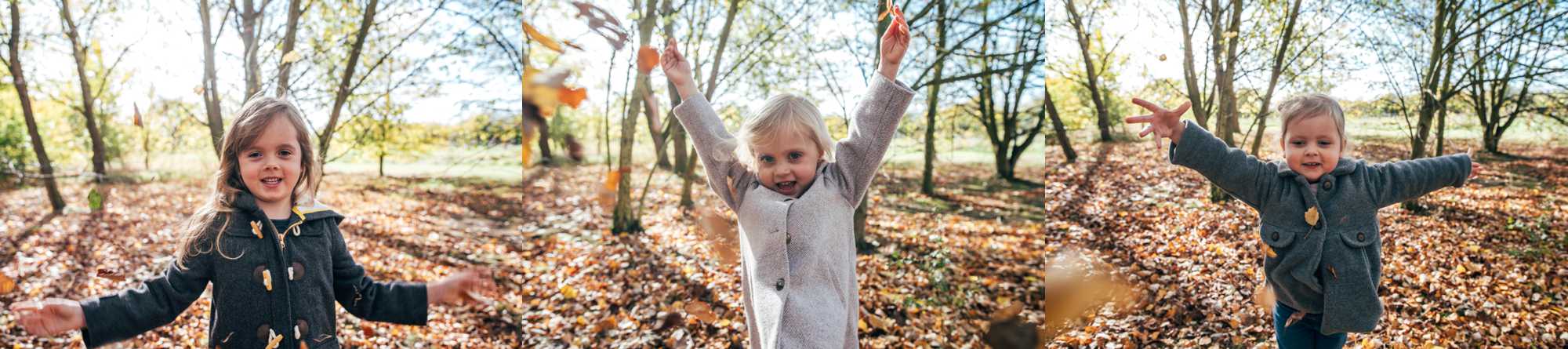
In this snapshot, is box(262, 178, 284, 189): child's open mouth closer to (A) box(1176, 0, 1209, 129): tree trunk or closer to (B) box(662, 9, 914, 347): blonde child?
(B) box(662, 9, 914, 347): blonde child

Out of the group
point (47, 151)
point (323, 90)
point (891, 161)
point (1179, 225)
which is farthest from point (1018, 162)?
point (47, 151)

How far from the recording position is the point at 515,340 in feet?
12.9

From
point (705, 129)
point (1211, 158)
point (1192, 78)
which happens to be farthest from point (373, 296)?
point (1192, 78)

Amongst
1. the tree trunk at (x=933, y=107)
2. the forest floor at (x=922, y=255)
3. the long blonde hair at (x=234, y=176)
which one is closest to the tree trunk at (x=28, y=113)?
the forest floor at (x=922, y=255)

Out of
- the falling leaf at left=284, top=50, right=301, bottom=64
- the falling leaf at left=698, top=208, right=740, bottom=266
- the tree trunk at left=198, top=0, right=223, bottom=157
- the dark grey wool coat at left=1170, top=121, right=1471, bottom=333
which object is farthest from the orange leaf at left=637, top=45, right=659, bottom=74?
the dark grey wool coat at left=1170, top=121, right=1471, bottom=333

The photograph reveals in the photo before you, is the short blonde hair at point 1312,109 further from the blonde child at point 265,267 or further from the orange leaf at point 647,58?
the orange leaf at point 647,58

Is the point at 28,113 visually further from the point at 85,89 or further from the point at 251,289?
the point at 251,289

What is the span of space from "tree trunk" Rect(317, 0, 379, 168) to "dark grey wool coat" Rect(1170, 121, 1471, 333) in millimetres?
3779

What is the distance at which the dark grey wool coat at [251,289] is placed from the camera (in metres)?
1.76

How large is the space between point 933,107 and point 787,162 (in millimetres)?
2526

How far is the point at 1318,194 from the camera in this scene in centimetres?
220

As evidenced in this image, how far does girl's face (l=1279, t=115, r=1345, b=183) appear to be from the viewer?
2.16 meters

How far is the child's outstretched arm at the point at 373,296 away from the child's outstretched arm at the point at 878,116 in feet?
3.74

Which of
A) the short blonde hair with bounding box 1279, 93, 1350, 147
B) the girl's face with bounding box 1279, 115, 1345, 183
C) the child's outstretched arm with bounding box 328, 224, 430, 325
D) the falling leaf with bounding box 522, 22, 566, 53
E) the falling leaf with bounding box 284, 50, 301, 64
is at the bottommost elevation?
the child's outstretched arm with bounding box 328, 224, 430, 325
